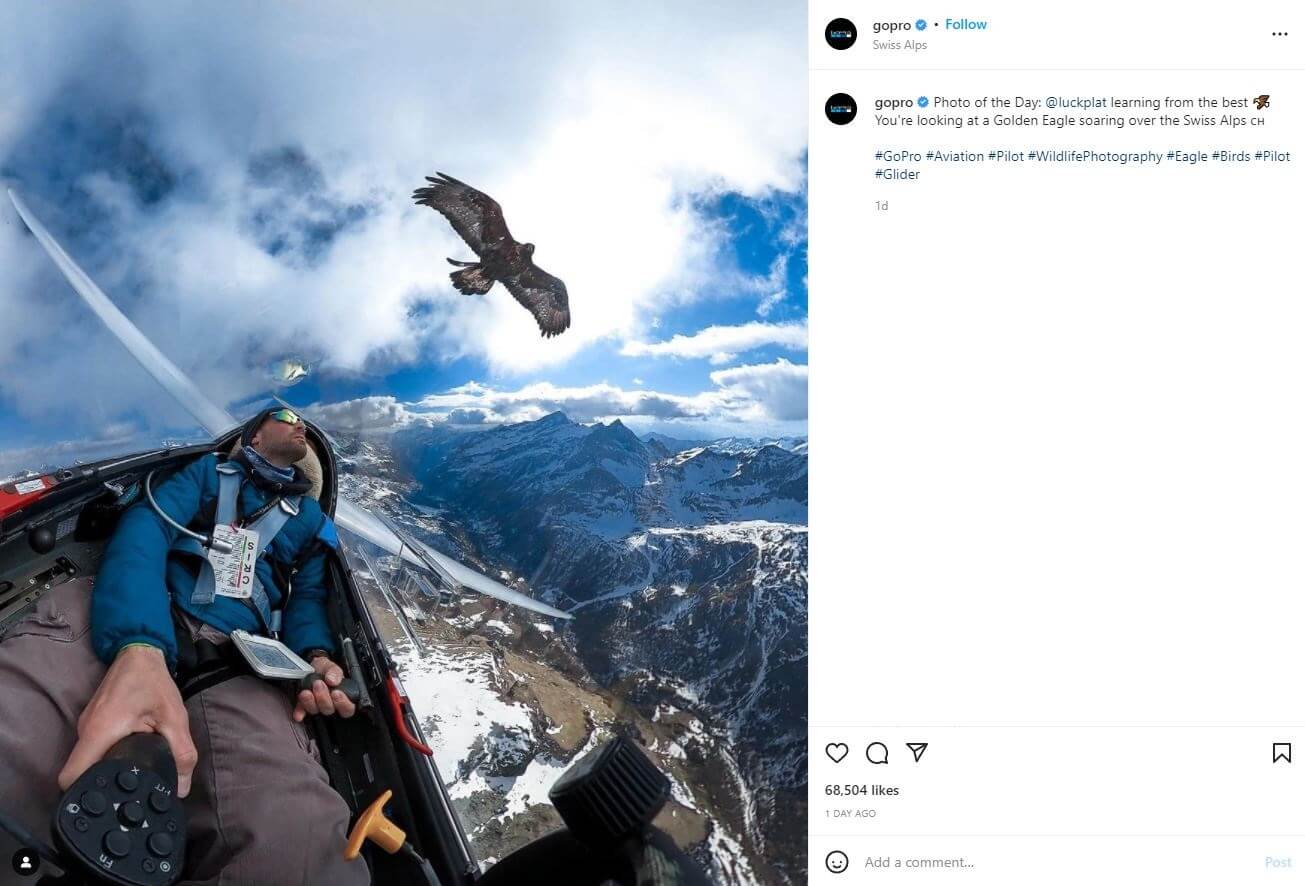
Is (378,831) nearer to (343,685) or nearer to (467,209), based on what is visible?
(343,685)

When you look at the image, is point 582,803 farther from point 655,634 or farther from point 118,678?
point 655,634

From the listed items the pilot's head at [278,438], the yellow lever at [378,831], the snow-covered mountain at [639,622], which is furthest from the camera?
the snow-covered mountain at [639,622]

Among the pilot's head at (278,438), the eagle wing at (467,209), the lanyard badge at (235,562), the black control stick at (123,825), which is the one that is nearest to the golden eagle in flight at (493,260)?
the eagle wing at (467,209)

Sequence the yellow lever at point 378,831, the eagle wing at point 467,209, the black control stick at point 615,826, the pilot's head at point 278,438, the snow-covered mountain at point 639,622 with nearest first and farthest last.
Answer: the black control stick at point 615,826 → the yellow lever at point 378,831 → the pilot's head at point 278,438 → the eagle wing at point 467,209 → the snow-covered mountain at point 639,622

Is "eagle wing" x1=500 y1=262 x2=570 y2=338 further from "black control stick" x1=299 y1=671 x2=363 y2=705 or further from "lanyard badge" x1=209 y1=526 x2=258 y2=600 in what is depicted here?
"black control stick" x1=299 y1=671 x2=363 y2=705

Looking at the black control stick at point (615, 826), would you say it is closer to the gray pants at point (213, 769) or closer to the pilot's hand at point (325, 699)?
the gray pants at point (213, 769)
